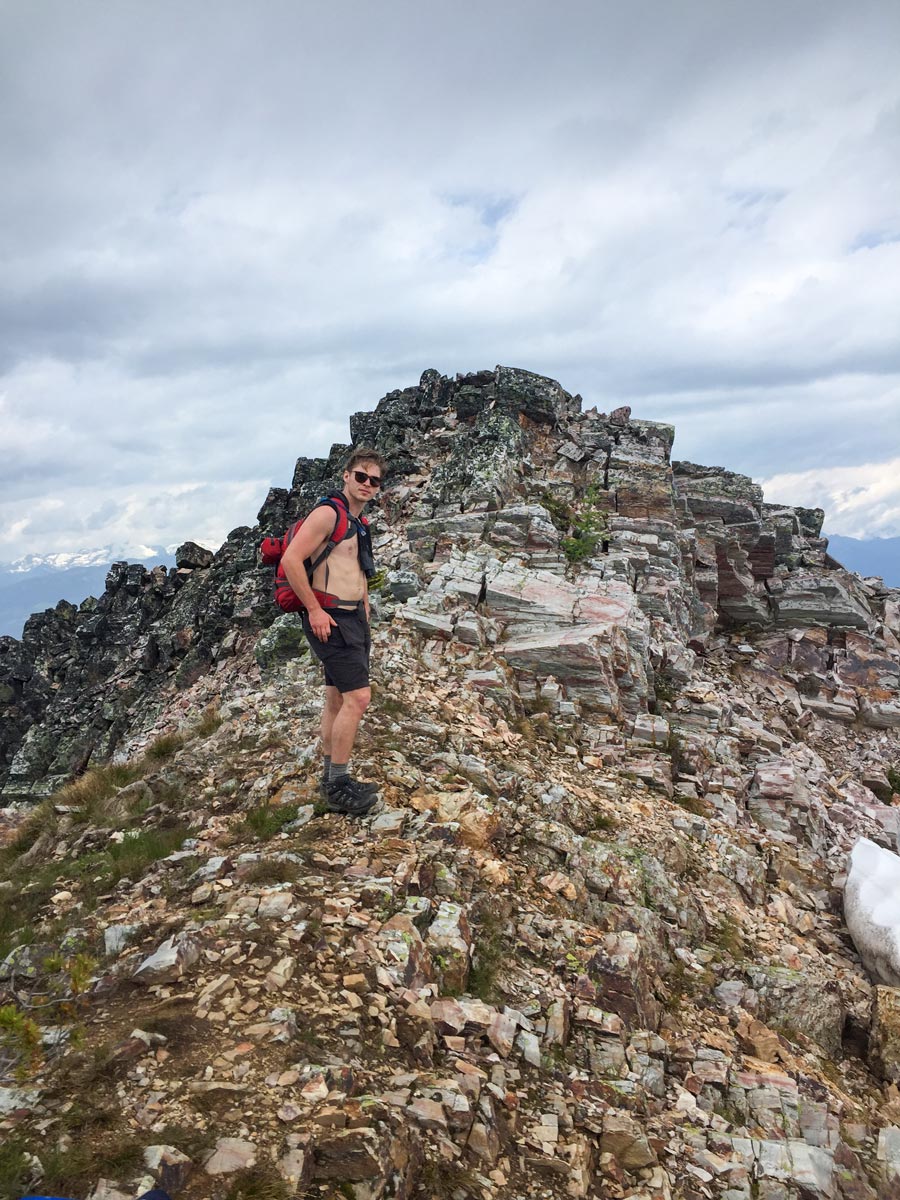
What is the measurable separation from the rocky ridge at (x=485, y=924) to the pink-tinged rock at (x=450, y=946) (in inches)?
1.6

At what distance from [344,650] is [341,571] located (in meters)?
1.01

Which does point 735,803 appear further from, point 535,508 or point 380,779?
point 535,508

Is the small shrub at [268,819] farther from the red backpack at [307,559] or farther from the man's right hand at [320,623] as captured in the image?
the red backpack at [307,559]

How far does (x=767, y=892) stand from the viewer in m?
11.8

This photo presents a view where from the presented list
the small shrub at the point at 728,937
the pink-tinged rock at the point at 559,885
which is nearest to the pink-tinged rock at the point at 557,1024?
the pink-tinged rock at the point at 559,885

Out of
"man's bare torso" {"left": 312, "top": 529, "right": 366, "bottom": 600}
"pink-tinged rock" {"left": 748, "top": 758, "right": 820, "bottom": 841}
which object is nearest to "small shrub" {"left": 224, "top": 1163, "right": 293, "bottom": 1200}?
"man's bare torso" {"left": 312, "top": 529, "right": 366, "bottom": 600}

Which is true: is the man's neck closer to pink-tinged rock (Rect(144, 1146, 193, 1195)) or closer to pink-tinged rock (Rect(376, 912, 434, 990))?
pink-tinged rock (Rect(376, 912, 434, 990))

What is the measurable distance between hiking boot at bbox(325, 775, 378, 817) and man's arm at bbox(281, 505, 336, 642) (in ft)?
7.05

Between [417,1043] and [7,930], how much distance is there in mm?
5080

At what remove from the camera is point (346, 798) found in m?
8.96

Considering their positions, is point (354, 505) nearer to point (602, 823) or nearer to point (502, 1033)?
point (502, 1033)

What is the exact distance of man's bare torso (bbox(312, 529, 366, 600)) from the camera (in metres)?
8.34

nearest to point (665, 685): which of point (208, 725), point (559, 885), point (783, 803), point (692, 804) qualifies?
point (783, 803)

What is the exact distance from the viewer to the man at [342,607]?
8086 millimetres
